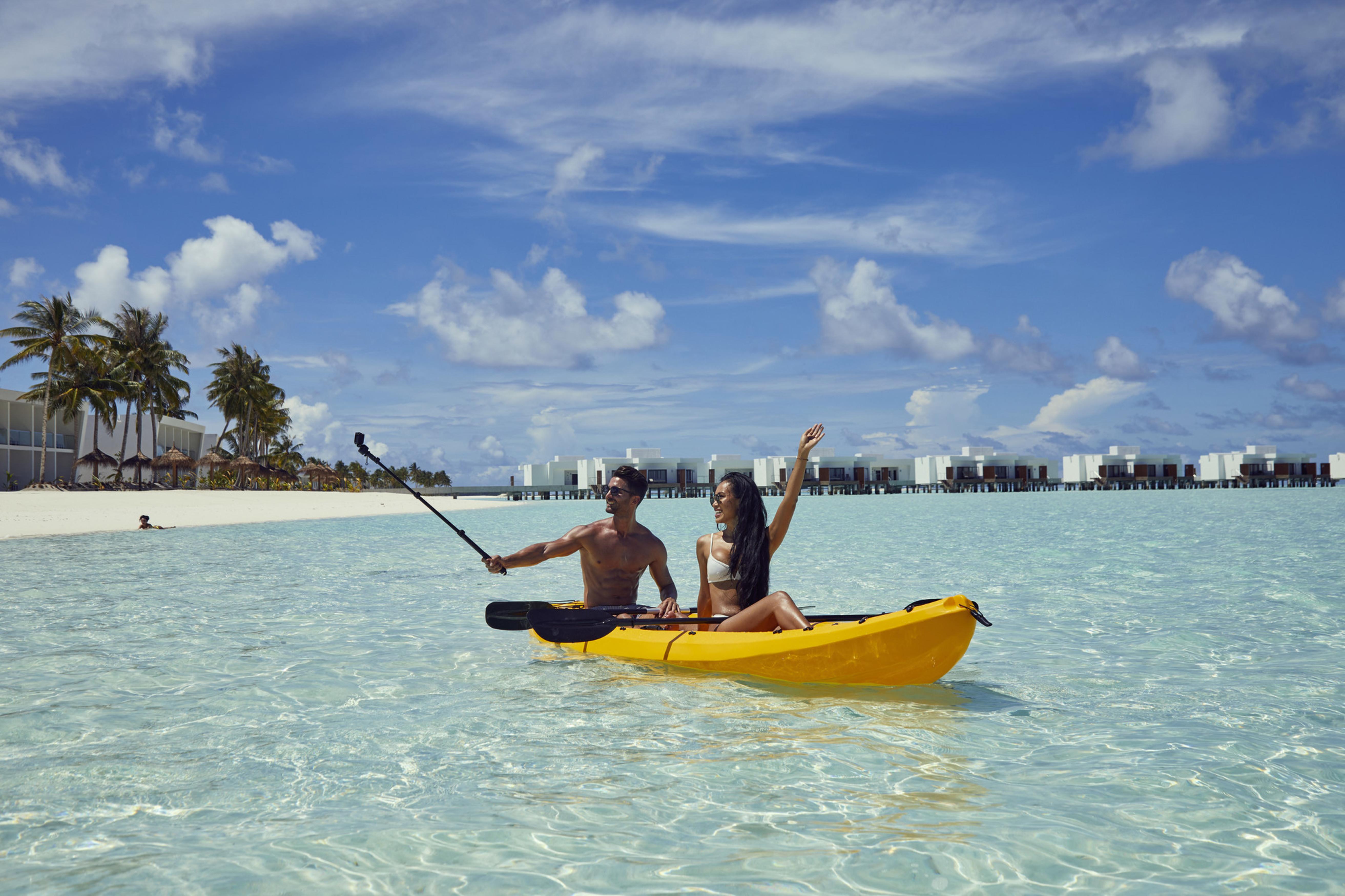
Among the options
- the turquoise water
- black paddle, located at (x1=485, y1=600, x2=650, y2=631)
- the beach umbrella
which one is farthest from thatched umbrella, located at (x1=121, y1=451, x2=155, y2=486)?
black paddle, located at (x1=485, y1=600, x2=650, y2=631)

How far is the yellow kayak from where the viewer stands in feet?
16.5

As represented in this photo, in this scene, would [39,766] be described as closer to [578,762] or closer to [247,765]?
[247,765]

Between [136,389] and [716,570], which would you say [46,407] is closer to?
[136,389]

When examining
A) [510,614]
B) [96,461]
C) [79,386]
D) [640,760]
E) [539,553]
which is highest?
[79,386]

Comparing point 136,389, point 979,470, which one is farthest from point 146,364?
point 979,470

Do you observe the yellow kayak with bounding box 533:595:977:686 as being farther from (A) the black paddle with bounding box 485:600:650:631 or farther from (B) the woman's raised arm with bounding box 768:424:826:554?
(A) the black paddle with bounding box 485:600:650:631

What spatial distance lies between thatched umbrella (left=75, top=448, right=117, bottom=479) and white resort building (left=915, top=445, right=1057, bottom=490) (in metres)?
71.2

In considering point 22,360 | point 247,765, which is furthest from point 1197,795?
point 22,360

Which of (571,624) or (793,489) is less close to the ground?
(793,489)

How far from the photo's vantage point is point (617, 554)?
6.86m

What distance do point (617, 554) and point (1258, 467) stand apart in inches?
4234

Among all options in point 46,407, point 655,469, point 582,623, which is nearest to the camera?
point 582,623

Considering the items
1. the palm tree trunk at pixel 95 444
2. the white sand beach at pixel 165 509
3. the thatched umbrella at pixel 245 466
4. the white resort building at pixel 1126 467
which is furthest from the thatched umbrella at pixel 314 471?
the white resort building at pixel 1126 467

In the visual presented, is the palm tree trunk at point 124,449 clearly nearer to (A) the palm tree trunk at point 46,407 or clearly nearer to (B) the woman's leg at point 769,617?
(A) the palm tree trunk at point 46,407
